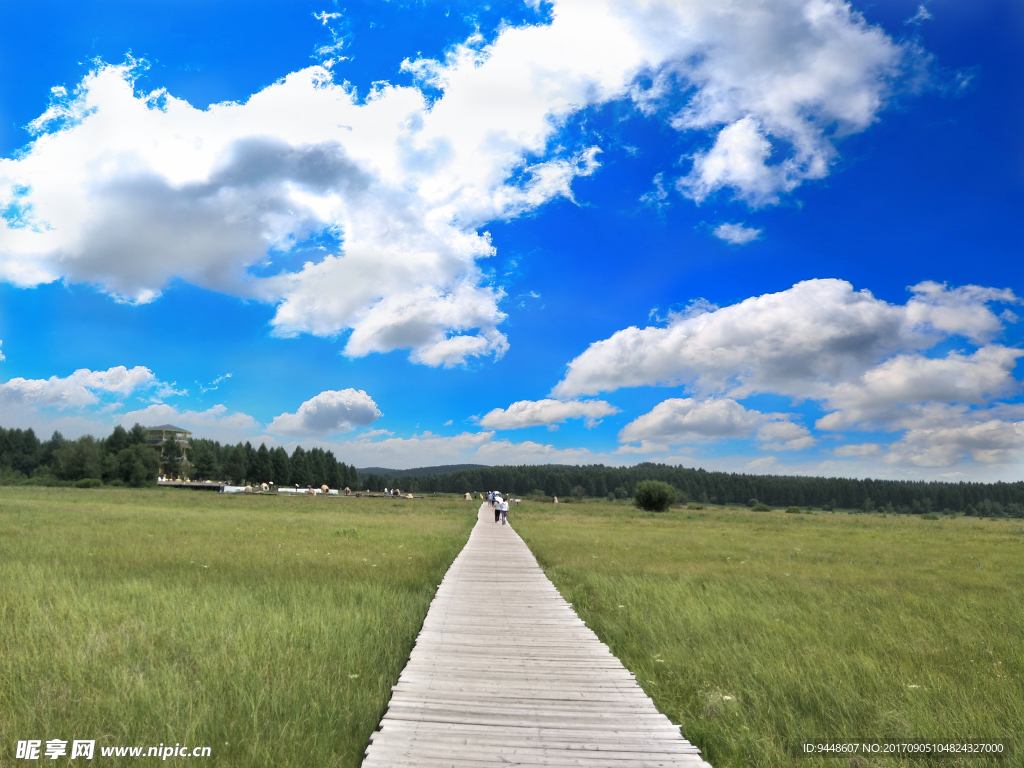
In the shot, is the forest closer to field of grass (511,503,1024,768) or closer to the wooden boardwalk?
field of grass (511,503,1024,768)

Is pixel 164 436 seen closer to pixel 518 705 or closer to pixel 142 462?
pixel 142 462

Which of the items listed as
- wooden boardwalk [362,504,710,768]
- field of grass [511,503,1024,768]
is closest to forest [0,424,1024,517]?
field of grass [511,503,1024,768]

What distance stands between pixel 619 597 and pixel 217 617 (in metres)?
7.29

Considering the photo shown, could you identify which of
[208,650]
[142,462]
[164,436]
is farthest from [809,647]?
[164,436]

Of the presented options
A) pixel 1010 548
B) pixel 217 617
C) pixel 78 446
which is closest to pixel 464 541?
pixel 217 617

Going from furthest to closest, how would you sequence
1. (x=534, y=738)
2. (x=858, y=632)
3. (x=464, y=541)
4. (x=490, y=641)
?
(x=464, y=541)
(x=858, y=632)
(x=490, y=641)
(x=534, y=738)

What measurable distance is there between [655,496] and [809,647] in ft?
196

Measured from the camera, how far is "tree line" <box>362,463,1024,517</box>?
14725 centimetres

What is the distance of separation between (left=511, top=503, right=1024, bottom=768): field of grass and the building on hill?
127166 mm

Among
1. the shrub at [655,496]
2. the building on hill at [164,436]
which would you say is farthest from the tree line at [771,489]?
the shrub at [655,496]

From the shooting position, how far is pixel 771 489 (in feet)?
524

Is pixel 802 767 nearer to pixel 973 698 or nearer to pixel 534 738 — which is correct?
Answer: pixel 534 738

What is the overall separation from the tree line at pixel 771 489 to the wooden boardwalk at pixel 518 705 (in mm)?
134911

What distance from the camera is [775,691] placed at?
20.3 ft
